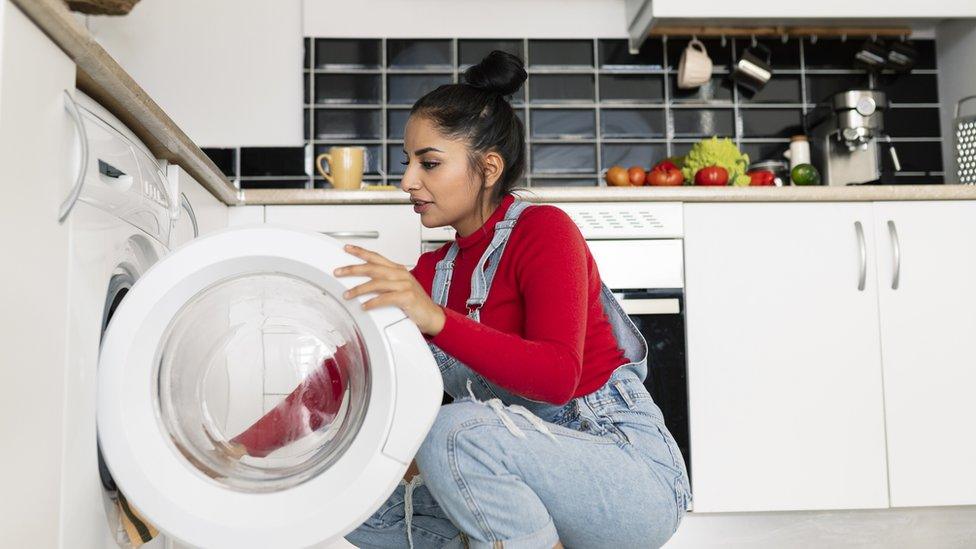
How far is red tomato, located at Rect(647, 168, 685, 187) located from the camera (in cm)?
251

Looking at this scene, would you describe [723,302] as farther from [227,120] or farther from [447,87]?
[227,120]

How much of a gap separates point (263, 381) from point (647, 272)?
1.32m

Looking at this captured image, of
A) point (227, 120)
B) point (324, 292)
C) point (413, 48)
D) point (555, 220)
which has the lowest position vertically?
point (324, 292)

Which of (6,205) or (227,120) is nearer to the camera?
(6,205)

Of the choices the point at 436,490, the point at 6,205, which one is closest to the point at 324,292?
the point at 436,490

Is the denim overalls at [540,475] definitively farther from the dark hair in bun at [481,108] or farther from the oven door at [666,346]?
the oven door at [666,346]

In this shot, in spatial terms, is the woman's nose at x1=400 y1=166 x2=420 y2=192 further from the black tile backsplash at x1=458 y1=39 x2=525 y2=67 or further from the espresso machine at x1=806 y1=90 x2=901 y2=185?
the espresso machine at x1=806 y1=90 x2=901 y2=185

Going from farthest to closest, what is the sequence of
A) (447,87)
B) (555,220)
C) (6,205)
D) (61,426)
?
(447,87) → (555,220) → (61,426) → (6,205)

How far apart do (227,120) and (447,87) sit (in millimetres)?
1545

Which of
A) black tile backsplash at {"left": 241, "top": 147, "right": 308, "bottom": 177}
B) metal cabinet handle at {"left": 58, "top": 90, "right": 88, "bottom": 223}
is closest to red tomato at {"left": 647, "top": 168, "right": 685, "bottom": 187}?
black tile backsplash at {"left": 241, "top": 147, "right": 308, "bottom": 177}

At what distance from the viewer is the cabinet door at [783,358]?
2.29 m

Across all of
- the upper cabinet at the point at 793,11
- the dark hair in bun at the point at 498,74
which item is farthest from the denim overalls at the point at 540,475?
the upper cabinet at the point at 793,11

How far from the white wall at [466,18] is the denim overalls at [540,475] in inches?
66.5

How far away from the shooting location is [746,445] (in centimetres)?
230
